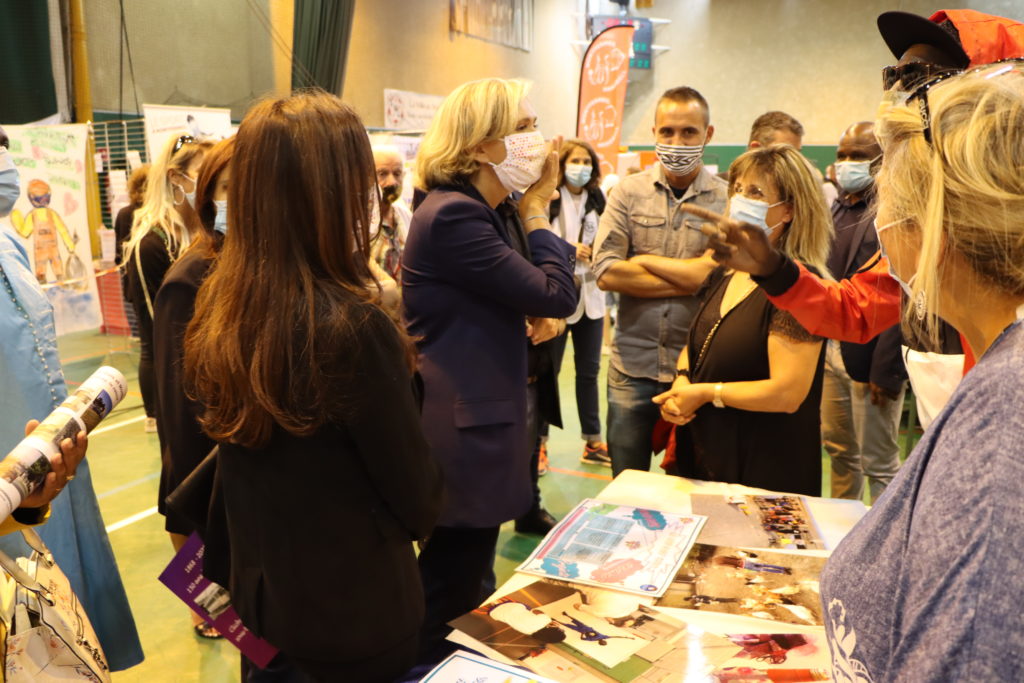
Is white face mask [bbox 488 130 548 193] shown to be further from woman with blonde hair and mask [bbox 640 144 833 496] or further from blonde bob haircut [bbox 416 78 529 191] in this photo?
woman with blonde hair and mask [bbox 640 144 833 496]

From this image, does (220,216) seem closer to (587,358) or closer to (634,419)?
(634,419)

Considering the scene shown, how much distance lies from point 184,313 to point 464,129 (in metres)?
0.83

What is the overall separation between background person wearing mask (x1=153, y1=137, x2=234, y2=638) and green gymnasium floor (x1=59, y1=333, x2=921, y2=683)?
3.06ft

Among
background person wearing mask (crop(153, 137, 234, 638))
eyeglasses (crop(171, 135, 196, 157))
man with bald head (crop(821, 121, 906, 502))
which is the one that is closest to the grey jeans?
man with bald head (crop(821, 121, 906, 502))

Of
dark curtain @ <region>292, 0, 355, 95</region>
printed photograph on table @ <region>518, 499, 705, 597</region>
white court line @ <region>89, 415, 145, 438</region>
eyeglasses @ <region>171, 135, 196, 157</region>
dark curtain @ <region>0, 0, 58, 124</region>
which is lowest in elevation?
white court line @ <region>89, 415, 145, 438</region>

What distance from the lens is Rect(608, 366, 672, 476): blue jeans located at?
105 inches

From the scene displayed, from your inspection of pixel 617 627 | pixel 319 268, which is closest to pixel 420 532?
pixel 617 627

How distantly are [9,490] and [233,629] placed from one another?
2.31 feet

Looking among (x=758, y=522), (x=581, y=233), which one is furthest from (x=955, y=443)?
(x=581, y=233)

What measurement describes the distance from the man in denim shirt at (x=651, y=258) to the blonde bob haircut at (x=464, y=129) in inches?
33.2

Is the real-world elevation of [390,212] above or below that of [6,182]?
below

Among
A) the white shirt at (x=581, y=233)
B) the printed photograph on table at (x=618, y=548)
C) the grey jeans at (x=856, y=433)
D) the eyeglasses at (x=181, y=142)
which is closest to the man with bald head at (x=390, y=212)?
the white shirt at (x=581, y=233)

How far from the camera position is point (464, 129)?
1.94 meters

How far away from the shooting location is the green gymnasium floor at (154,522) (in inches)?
102
